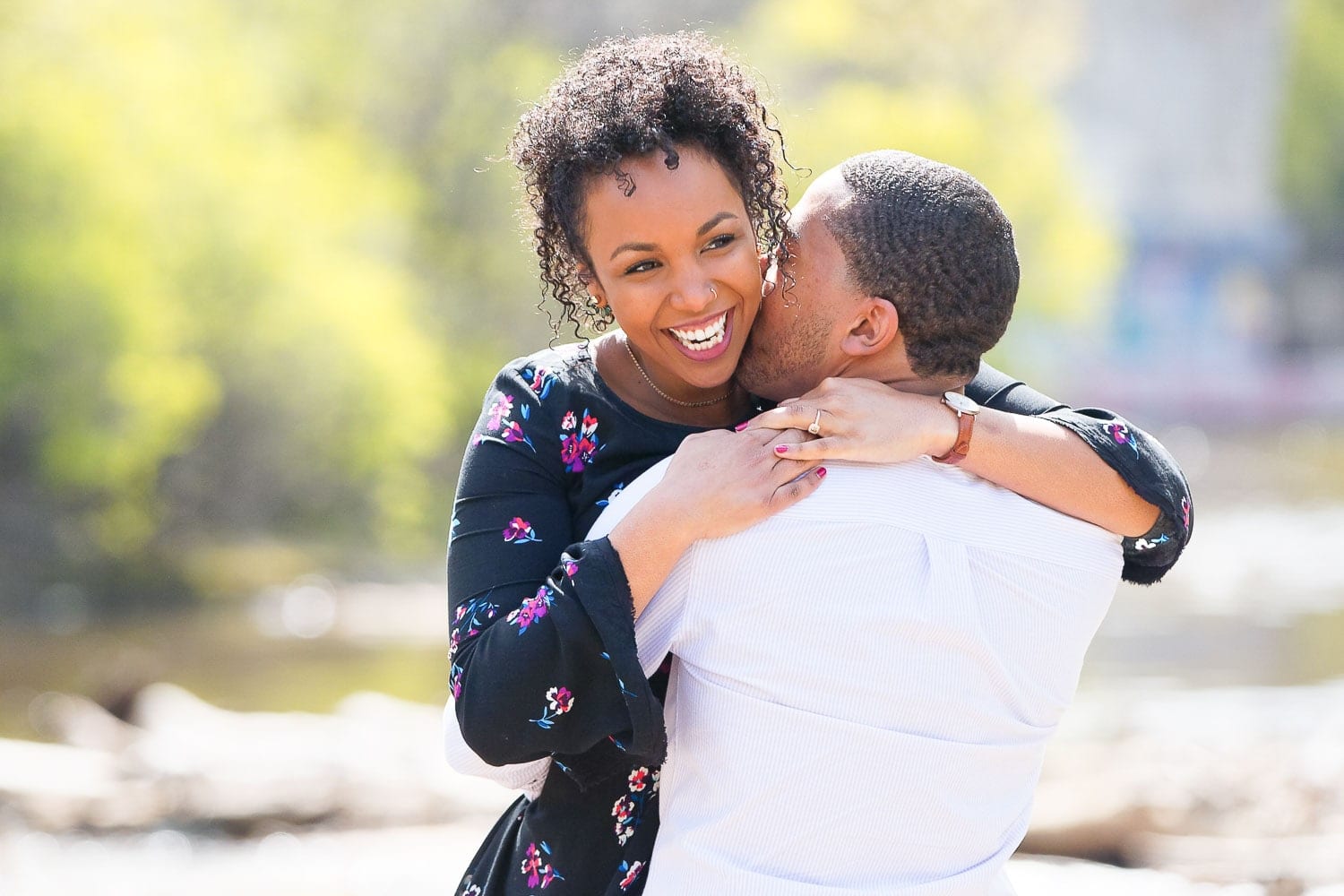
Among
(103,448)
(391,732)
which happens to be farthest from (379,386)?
(391,732)

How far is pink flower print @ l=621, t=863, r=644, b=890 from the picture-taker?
70.6 inches

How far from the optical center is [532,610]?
162 cm

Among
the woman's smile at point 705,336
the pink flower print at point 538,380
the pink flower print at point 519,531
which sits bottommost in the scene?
the pink flower print at point 519,531

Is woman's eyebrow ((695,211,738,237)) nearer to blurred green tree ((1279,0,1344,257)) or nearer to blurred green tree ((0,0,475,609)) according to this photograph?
blurred green tree ((0,0,475,609))

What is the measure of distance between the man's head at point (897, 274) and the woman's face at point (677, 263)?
0.07 metres

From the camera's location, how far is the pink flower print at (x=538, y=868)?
1.83 m

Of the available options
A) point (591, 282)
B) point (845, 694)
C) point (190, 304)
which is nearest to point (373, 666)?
point (190, 304)

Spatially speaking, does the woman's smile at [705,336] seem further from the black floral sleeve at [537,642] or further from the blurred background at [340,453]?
the blurred background at [340,453]

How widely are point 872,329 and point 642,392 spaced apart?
0.31 metres

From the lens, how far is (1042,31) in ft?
79.1

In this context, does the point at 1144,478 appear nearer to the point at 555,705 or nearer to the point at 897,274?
the point at 897,274

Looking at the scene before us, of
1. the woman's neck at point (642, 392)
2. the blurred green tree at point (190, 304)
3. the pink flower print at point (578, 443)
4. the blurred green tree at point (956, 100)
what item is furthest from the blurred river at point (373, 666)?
the blurred green tree at point (956, 100)

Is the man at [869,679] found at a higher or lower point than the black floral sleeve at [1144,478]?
lower

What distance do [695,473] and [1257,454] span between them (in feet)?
91.5
